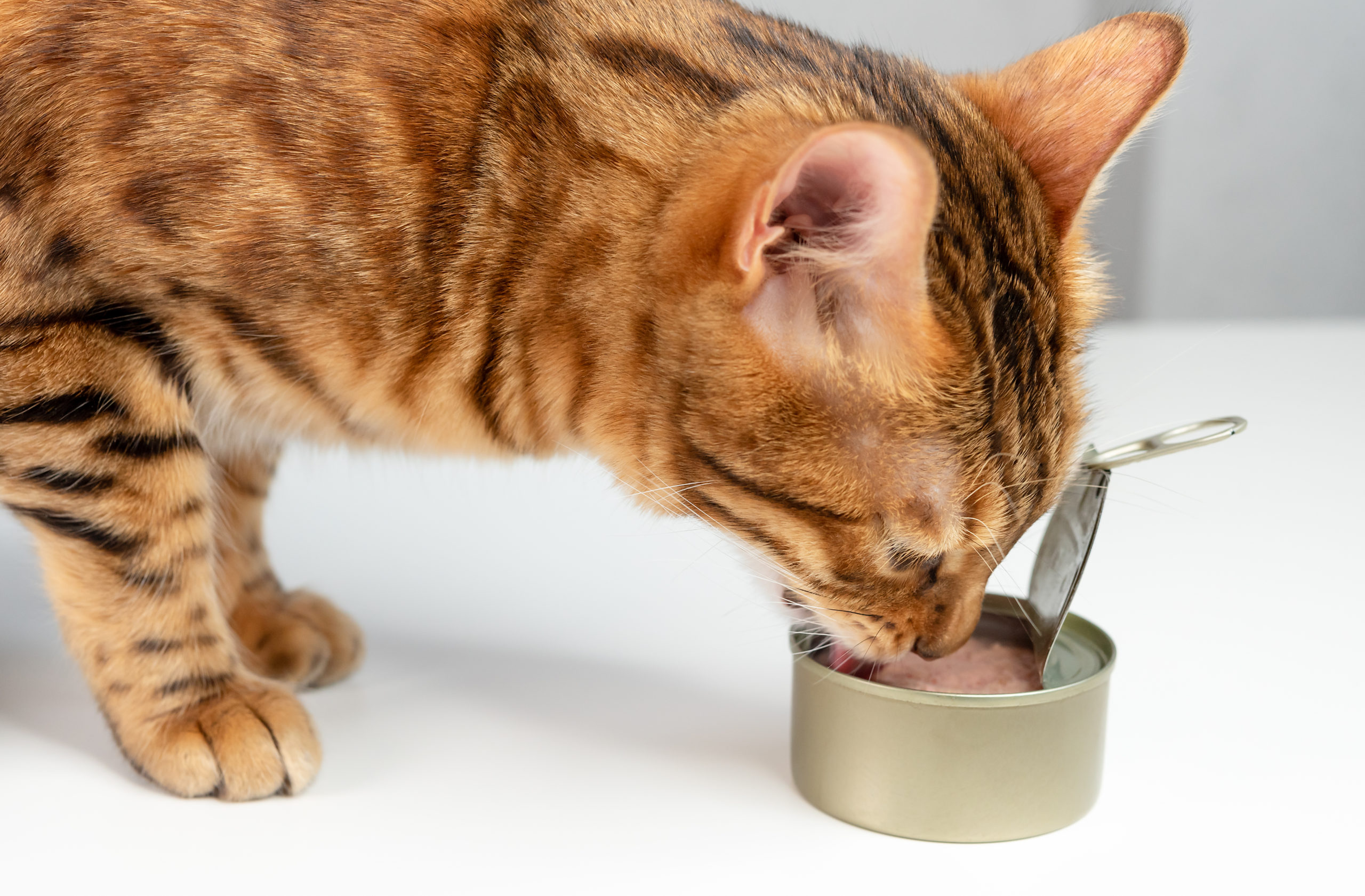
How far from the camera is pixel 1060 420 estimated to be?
1.07 metres

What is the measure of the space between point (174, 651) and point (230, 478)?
273 mm

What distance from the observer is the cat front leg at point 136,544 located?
1.10m

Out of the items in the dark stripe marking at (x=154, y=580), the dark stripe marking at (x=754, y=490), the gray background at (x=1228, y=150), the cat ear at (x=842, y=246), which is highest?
the cat ear at (x=842, y=246)

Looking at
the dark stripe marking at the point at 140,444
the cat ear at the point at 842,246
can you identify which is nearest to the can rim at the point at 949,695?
the cat ear at the point at 842,246

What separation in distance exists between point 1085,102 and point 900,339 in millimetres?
313

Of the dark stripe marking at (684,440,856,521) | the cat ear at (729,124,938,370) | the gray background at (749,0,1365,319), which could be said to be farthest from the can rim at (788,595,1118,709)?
the gray background at (749,0,1365,319)

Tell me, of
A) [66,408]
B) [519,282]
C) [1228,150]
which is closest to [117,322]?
[66,408]

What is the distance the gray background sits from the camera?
3.06 m

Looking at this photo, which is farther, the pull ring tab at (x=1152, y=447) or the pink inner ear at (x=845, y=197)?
the pull ring tab at (x=1152, y=447)

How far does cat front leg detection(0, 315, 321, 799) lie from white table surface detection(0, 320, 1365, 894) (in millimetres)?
49

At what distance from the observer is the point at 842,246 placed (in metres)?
0.90

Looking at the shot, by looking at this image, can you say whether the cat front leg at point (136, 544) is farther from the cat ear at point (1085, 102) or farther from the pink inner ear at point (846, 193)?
the cat ear at point (1085, 102)

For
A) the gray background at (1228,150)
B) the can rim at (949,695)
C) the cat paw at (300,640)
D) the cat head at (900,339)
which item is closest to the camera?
the cat head at (900,339)

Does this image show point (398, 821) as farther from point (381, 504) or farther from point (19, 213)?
point (381, 504)
